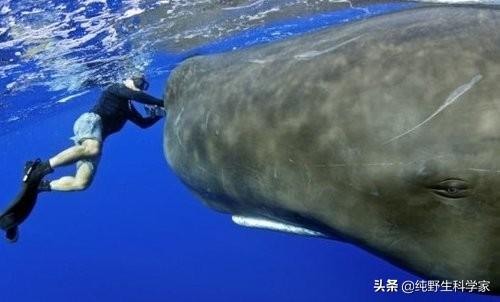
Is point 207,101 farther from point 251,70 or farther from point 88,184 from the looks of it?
point 88,184

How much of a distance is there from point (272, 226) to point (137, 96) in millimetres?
7696

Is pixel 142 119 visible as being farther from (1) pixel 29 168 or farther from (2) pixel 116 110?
(1) pixel 29 168

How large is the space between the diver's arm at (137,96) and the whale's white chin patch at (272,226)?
6.21m

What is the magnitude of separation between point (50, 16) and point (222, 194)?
431 inches

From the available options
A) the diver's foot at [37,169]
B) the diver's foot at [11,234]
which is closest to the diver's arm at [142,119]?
the diver's foot at [37,169]

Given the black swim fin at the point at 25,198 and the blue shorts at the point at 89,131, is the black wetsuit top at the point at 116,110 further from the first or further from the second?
the black swim fin at the point at 25,198

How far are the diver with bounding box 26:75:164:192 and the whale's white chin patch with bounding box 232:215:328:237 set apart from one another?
624 centimetres

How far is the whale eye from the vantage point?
8.13ft

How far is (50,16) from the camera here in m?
12.9

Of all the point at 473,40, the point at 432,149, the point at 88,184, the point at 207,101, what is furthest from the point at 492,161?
the point at 88,184

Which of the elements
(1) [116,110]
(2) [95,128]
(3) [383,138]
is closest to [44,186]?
(2) [95,128]

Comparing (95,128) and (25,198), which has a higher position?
(95,128)

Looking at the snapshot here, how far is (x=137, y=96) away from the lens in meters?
10.8

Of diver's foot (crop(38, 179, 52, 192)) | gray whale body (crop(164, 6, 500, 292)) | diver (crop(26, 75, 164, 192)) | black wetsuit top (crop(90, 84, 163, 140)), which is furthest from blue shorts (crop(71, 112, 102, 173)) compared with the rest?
gray whale body (crop(164, 6, 500, 292))
